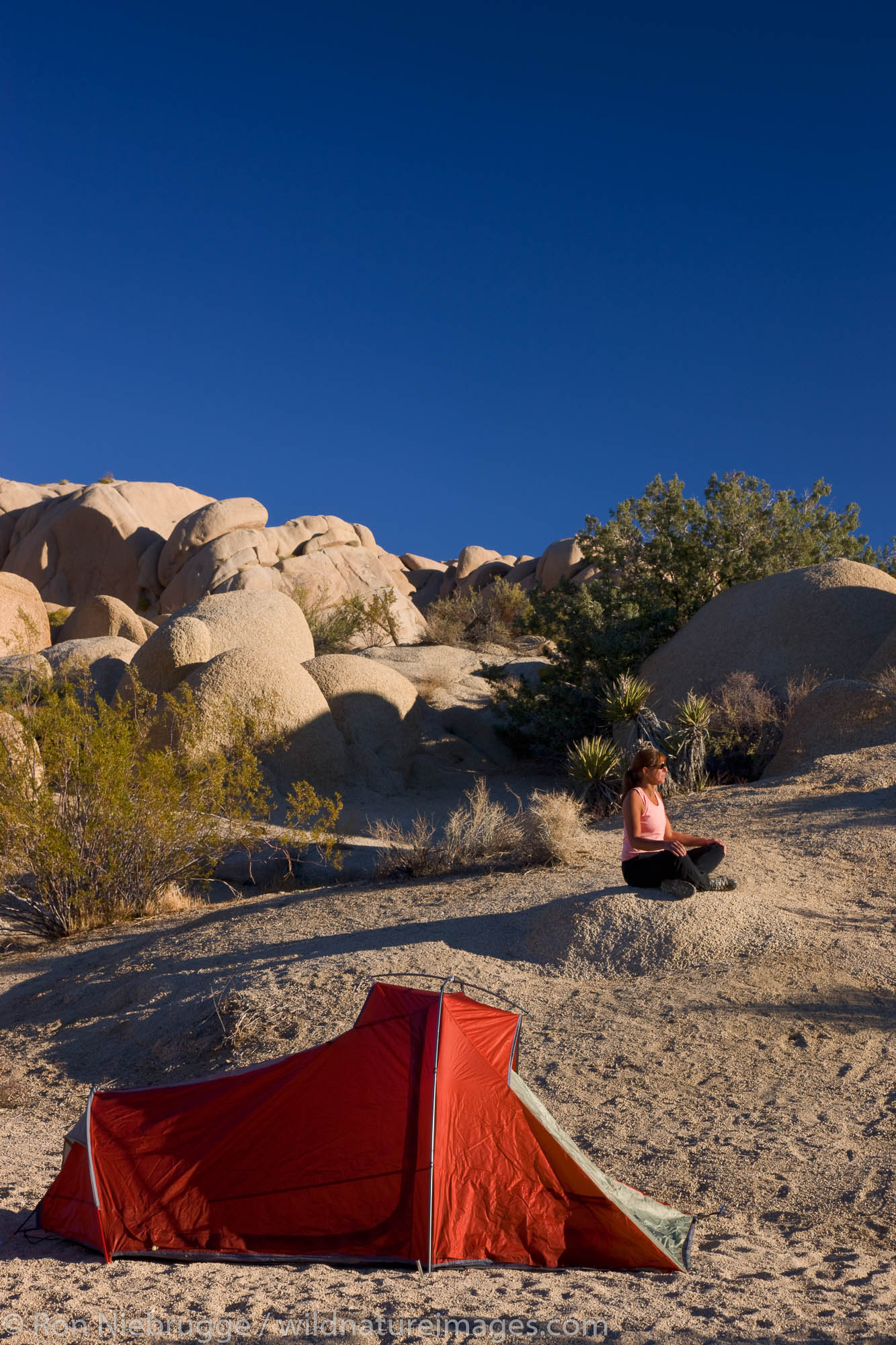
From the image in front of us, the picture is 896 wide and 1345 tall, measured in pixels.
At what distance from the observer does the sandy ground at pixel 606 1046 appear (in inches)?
145

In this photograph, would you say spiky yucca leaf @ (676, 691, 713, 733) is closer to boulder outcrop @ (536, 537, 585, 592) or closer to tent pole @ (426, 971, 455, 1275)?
tent pole @ (426, 971, 455, 1275)

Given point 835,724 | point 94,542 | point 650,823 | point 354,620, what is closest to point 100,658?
point 354,620

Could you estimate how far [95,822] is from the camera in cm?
1041

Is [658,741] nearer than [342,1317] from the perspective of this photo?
No

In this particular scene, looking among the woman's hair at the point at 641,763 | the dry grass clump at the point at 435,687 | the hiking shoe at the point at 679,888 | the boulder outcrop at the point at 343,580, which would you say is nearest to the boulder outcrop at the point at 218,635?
the dry grass clump at the point at 435,687

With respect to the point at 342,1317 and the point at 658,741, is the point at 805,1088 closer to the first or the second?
the point at 342,1317

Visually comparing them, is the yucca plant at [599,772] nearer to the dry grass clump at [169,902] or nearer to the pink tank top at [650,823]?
the dry grass clump at [169,902]

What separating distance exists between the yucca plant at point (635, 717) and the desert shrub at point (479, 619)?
1404 centimetres

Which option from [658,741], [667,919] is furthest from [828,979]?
[658,741]

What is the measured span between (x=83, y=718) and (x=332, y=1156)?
7407 mm

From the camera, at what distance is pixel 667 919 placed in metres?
7.35

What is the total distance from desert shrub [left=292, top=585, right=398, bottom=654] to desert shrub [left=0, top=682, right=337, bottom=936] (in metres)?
14.9

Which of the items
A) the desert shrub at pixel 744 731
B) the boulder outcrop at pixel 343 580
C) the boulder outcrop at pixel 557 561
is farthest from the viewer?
the boulder outcrop at pixel 557 561

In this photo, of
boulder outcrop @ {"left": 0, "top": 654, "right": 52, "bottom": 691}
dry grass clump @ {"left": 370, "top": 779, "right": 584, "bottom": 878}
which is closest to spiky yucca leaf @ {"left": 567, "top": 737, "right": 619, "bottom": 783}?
dry grass clump @ {"left": 370, "top": 779, "right": 584, "bottom": 878}
